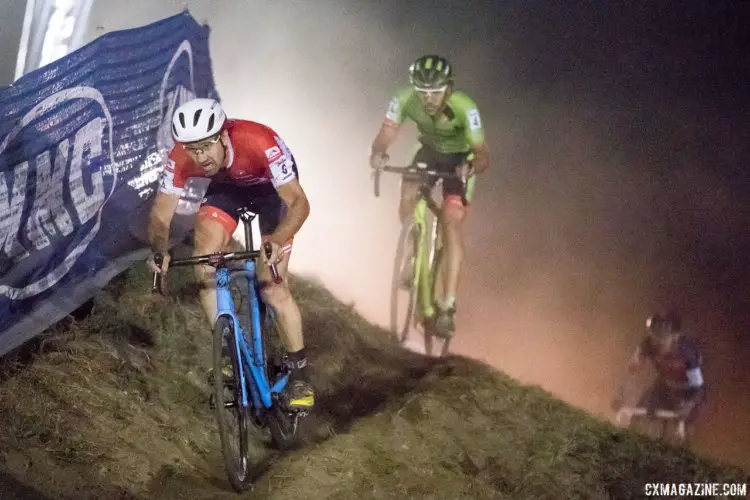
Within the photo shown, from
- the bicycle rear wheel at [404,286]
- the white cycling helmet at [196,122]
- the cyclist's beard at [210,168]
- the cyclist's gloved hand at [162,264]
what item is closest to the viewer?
the cyclist's gloved hand at [162,264]

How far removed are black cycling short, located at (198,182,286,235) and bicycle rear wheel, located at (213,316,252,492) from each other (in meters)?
0.73

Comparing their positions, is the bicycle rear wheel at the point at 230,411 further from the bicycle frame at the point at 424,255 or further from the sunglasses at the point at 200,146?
the bicycle frame at the point at 424,255

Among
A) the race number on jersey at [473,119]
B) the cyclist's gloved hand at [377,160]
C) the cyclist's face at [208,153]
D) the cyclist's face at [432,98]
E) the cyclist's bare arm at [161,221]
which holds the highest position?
the cyclist's face at [432,98]

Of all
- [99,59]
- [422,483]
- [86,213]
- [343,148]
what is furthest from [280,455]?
[343,148]

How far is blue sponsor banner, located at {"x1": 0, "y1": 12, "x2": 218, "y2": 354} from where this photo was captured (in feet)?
12.2

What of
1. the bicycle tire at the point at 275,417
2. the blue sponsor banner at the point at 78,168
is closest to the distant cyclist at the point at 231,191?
the bicycle tire at the point at 275,417

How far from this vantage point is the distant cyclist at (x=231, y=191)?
11.2 ft

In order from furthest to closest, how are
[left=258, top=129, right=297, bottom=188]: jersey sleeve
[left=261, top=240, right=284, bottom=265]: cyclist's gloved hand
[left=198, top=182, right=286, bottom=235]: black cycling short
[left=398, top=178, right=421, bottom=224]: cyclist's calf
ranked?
1. [left=398, top=178, right=421, bottom=224]: cyclist's calf
2. [left=198, top=182, right=286, bottom=235]: black cycling short
3. [left=258, top=129, right=297, bottom=188]: jersey sleeve
4. [left=261, top=240, right=284, bottom=265]: cyclist's gloved hand

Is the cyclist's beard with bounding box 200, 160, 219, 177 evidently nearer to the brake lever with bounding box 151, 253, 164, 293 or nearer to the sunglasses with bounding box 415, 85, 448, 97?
the brake lever with bounding box 151, 253, 164, 293

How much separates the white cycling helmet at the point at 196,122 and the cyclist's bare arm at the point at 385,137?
2.31m

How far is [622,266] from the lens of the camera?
694 cm

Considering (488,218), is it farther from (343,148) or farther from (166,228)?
(166,228)

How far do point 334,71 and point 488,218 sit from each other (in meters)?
2.53

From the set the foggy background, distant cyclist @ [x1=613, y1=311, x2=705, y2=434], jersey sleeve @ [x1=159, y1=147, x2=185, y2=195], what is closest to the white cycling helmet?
jersey sleeve @ [x1=159, y1=147, x2=185, y2=195]
